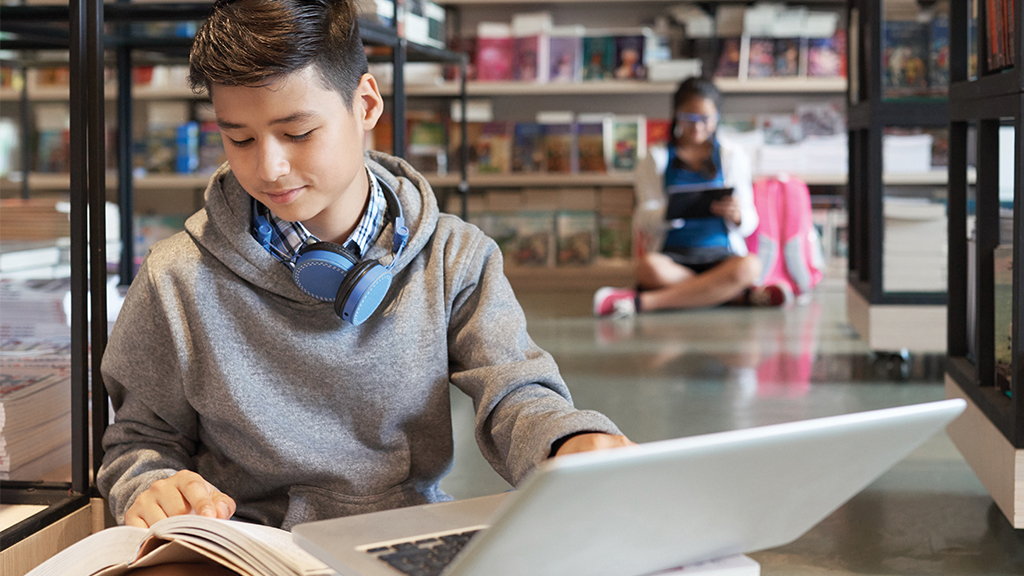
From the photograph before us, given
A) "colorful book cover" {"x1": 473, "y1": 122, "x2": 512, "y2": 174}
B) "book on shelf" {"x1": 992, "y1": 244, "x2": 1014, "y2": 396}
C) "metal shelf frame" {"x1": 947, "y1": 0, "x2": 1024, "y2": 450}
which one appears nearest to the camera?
"metal shelf frame" {"x1": 947, "y1": 0, "x2": 1024, "y2": 450}

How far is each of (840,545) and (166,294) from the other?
928 millimetres

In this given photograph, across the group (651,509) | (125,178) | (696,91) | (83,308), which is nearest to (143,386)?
(83,308)

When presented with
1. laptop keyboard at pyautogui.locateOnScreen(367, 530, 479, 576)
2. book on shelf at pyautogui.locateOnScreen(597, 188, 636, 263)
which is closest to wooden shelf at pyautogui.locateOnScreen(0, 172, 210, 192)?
book on shelf at pyautogui.locateOnScreen(597, 188, 636, 263)

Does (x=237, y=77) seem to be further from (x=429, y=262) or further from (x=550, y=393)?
(x=550, y=393)

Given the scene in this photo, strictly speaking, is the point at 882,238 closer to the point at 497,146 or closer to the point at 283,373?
the point at 283,373

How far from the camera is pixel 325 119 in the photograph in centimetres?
82

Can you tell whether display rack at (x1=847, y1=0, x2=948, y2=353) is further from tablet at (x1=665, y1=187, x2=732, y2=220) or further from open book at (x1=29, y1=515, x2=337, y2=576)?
open book at (x1=29, y1=515, x2=337, y2=576)

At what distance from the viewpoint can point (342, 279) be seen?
32.5 inches

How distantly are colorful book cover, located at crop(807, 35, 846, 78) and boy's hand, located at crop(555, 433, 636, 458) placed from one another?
3.75m

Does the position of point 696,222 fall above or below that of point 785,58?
below

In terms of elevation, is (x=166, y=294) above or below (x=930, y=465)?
above

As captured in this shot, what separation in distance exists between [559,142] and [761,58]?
936mm

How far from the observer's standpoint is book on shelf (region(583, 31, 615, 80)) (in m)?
4.19

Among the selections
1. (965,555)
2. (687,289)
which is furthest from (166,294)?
(687,289)
